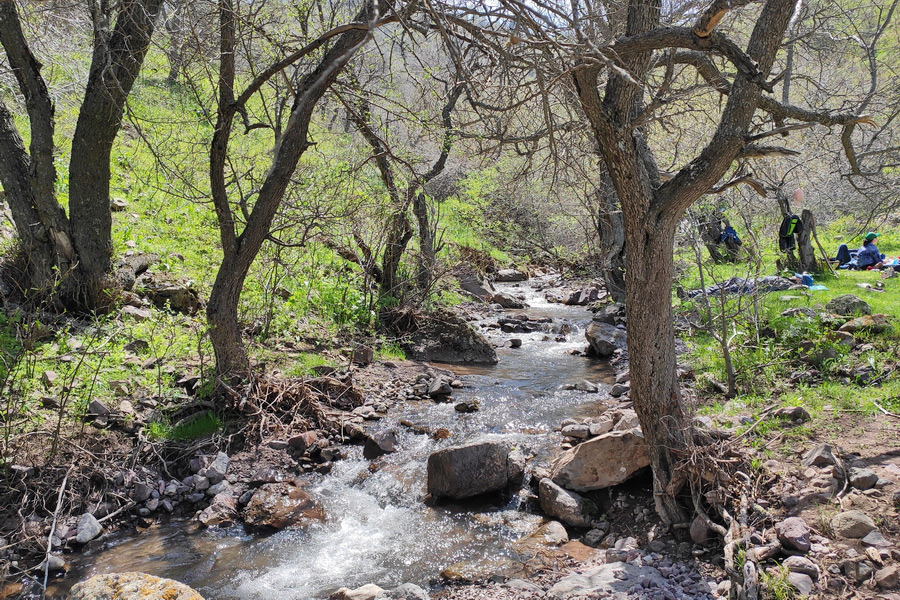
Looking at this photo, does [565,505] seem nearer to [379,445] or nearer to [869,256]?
[379,445]

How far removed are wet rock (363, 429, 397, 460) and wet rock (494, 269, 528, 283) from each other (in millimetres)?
12434

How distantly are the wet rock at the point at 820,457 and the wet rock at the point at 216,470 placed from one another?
189 inches

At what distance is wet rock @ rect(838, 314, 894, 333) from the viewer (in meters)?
7.14

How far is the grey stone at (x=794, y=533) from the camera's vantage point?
11.9ft

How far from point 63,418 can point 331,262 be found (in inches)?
231

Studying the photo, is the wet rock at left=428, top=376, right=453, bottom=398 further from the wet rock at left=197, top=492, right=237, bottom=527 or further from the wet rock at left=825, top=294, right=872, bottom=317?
the wet rock at left=825, top=294, right=872, bottom=317

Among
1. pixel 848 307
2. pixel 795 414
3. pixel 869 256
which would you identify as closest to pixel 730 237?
pixel 869 256

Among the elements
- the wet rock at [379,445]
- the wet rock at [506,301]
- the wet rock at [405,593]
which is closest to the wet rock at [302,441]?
the wet rock at [379,445]

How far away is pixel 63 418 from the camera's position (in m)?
5.26

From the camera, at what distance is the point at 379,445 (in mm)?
6281

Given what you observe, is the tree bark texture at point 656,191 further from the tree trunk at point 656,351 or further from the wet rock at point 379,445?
the wet rock at point 379,445

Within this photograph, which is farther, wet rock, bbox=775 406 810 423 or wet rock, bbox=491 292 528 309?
wet rock, bbox=491 292 528 309

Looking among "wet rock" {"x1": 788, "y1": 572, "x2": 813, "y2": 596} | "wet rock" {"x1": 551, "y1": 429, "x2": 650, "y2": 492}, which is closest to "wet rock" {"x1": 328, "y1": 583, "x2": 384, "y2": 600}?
"wet rock" {"x1": 551, "y1": 429, "x2": 650, "y2": 492}

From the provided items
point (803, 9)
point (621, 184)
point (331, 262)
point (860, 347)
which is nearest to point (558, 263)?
point (331, 262)
